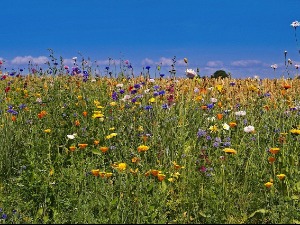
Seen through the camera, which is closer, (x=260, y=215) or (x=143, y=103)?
(x=260, y=215)

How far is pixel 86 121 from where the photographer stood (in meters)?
7.00

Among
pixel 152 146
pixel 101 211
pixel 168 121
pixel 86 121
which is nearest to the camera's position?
pixel 101 211

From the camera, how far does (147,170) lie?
511cm

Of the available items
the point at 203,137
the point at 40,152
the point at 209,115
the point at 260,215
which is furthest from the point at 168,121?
the point at 260,215

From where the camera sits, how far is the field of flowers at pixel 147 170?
4418mm

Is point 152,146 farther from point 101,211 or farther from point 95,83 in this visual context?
point 95,83

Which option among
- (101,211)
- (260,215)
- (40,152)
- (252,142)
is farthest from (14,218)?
(252,142)

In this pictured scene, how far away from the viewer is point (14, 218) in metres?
4.42

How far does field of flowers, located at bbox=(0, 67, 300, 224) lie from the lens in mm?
4418

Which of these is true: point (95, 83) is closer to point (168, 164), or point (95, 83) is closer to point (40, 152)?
point (40, 152)

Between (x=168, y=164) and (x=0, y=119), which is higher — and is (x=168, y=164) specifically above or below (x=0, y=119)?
below

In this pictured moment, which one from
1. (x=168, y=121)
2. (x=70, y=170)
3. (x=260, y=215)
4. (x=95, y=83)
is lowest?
(x=260, y=215)

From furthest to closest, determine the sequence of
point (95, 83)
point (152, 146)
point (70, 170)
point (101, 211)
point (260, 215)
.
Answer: point (95, 83) < point (152, 146) < point (70, 170) < point (260, 215) < point (101, 211)

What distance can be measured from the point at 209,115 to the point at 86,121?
5.74ft
